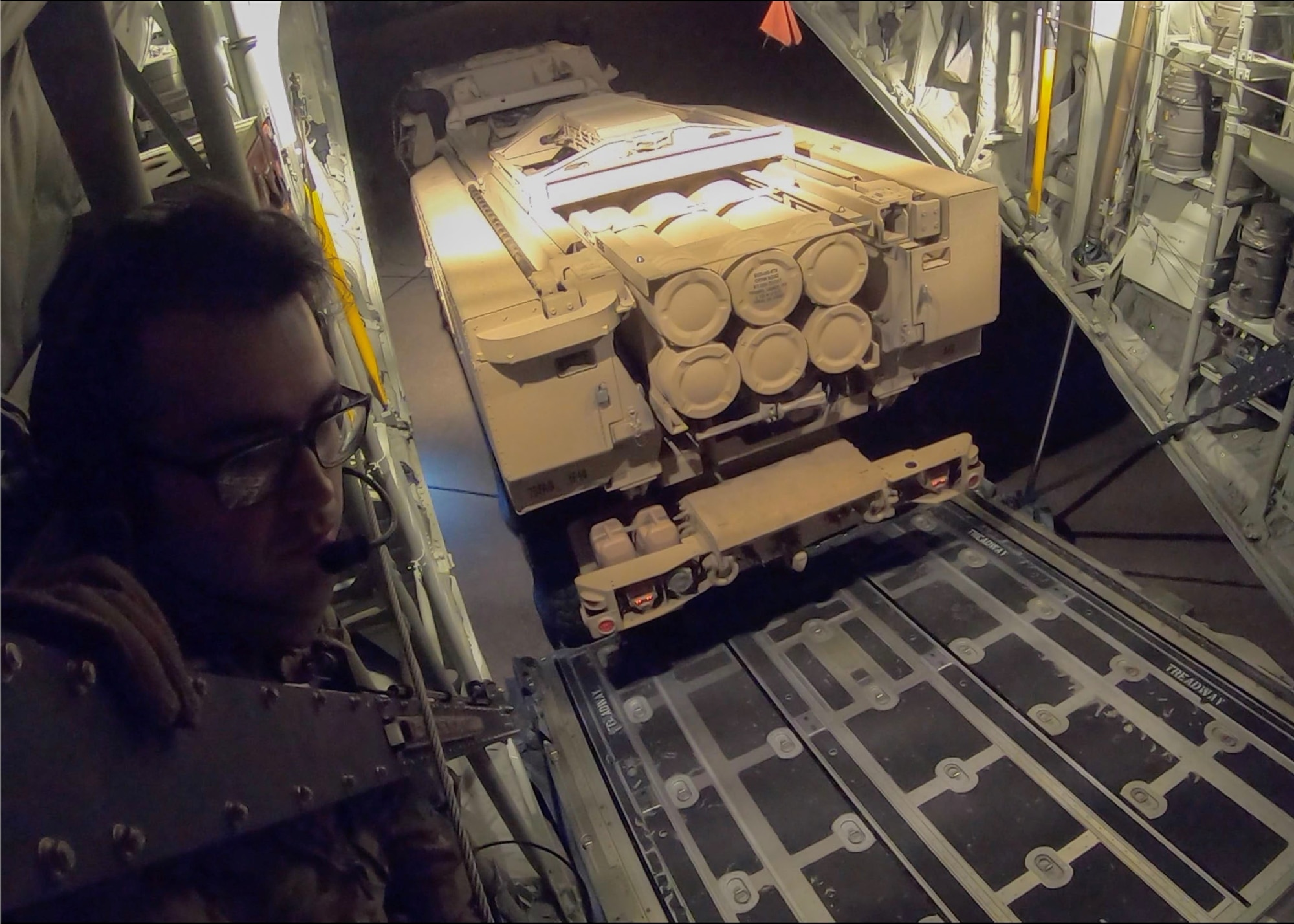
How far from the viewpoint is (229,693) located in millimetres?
976

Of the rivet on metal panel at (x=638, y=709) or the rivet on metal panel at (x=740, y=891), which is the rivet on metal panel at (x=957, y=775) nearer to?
the rivet on metal panel at (x=740, y=891)

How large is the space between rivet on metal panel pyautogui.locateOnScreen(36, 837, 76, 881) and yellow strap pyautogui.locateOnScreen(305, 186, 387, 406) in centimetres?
118

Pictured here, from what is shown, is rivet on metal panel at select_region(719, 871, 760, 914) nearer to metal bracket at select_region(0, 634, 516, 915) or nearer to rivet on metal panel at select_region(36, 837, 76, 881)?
metal bracket at select_region(0, 634, 516, 915)

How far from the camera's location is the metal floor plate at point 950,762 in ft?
6.40

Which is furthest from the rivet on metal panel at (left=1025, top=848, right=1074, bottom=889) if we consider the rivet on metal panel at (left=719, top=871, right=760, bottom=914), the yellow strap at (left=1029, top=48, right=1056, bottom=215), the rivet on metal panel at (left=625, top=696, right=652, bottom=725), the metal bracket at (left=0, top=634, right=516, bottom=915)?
the yellow strap at (left=1029, top=48, right=1056, bottom=215)

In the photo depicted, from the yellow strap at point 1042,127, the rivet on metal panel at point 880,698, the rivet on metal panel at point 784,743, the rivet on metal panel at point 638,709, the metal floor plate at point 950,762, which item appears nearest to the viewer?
the metal floor plate at point 950,762

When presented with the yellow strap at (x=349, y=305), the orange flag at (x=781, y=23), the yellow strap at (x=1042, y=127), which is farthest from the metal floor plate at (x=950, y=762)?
the orange flag at (x=781, y=23)

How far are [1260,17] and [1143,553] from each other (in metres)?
2.13

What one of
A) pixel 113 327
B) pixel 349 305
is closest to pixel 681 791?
pixel 349 305

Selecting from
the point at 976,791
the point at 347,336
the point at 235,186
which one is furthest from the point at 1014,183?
the point at 235,186

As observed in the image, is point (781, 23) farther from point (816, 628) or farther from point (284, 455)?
point (284, 455)

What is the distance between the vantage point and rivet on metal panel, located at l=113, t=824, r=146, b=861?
0.81 meters

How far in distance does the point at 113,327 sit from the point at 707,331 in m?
1.70

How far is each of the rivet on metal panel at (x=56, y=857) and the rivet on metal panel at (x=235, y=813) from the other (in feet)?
0.50
